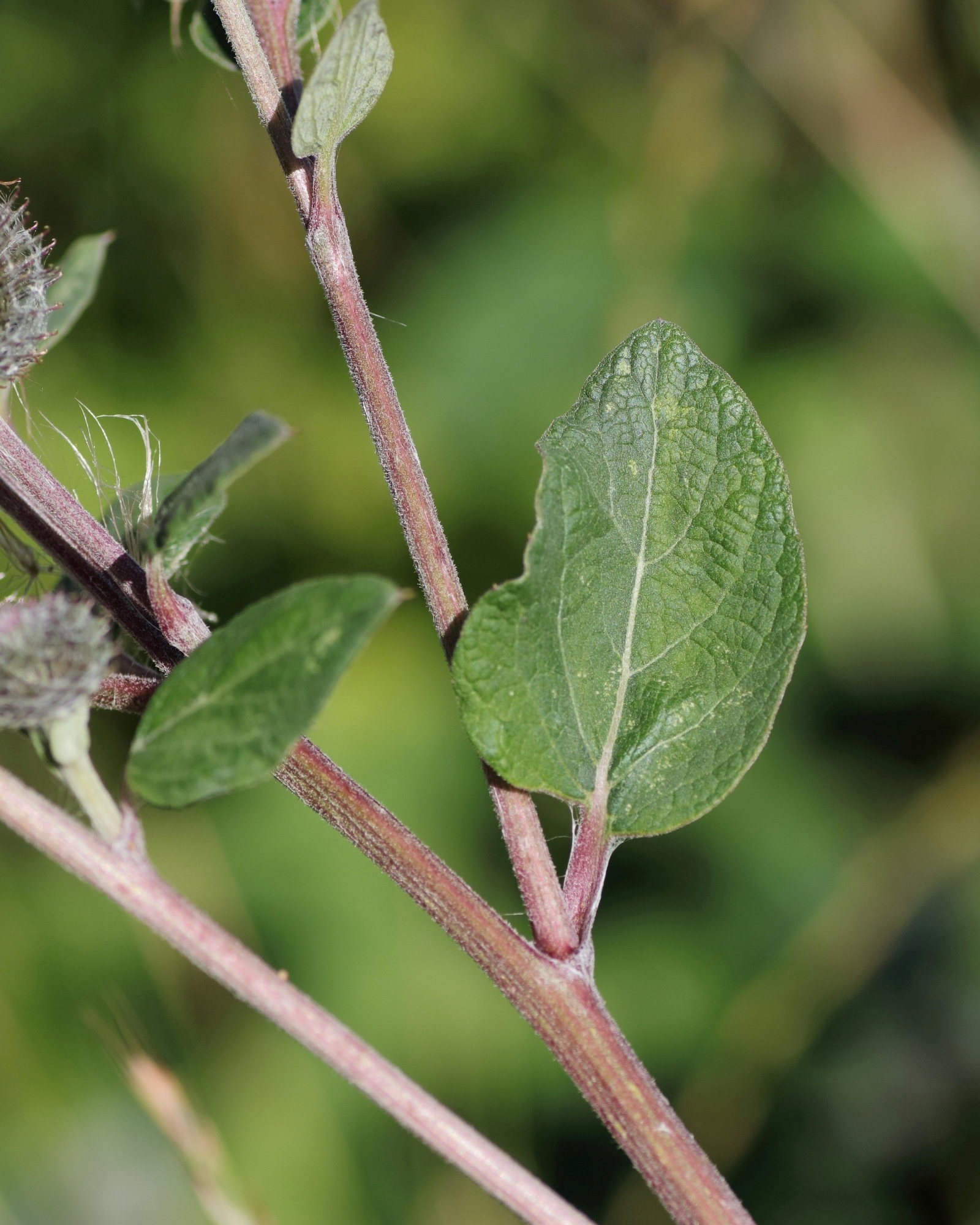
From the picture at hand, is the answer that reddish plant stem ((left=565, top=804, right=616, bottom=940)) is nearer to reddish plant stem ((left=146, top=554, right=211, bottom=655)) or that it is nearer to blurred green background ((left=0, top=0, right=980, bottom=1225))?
reddish plant stem ((left=146, top=554, right=211, bottom=655))

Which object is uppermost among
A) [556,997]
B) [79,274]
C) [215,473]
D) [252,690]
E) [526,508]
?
[79,274]

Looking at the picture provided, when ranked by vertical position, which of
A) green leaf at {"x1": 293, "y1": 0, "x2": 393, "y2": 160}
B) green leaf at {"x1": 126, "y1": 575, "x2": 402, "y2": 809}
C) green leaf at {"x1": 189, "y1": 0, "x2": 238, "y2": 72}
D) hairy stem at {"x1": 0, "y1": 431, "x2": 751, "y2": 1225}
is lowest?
hairy stem at {"x1": 0, "y1": 431, "x2": 751, "y2": 1225}

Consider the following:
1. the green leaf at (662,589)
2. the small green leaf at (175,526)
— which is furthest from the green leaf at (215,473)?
the green leaf at (662,589)

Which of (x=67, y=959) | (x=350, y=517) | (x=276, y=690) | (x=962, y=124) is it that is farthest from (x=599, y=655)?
(x=962, y=124)

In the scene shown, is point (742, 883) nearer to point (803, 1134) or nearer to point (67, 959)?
Result: point (803, 1134)

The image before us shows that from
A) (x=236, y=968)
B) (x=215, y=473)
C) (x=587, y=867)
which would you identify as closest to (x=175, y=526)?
(x=215, y=473)

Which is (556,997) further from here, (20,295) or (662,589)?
(20,295)

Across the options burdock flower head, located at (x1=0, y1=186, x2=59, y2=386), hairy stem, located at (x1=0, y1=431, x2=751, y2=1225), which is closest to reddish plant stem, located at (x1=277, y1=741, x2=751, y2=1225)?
hairy stem, located at (x1=0, y1=431, x2=751, y2=1225)
